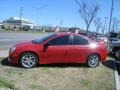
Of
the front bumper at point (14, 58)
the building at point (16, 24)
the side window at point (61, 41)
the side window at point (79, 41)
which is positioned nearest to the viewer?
the front bumper at point (14, 58)

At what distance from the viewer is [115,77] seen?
428 inches

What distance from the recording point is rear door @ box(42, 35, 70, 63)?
11.0 metres

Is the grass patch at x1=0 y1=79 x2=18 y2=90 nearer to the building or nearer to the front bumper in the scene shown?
the front bumper

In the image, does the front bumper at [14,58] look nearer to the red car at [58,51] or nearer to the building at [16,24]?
the red car at [58,51]

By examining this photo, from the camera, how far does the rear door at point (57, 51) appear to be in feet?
36.1

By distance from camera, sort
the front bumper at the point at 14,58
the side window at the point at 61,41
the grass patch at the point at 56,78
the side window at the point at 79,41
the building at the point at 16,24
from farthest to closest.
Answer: the building at the point at 16,24
the side window at the point at 79,41
the side window at the point at 61,41
the front bumper at the point at 14,58
the grass patch at the point at 56,78

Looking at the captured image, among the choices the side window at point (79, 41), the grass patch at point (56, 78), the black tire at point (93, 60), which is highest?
the side window at point (79, 41)

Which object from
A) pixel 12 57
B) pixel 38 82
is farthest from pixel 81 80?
pixel 12 57

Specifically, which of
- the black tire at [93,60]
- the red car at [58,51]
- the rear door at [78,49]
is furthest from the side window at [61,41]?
the black tire at [93,60]

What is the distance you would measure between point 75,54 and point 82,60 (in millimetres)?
497

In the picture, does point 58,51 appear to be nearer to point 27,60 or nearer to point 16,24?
point 27,60

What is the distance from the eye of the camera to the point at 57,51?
439 inches

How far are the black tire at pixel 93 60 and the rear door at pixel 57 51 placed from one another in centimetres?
120

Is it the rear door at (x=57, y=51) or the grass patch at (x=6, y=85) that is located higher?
the rear door at (x=57, y=51)
